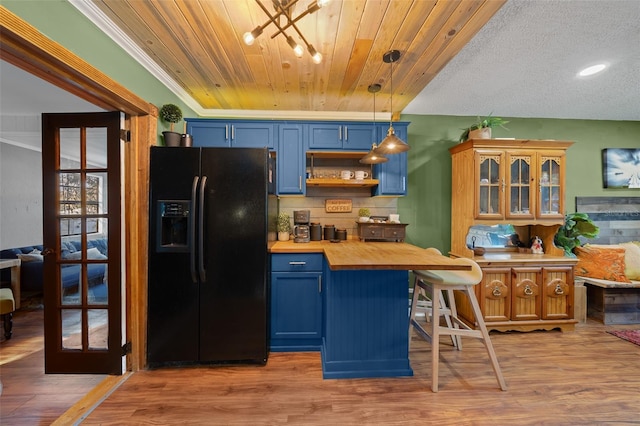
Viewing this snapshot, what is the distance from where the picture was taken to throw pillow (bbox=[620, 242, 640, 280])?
116 inches

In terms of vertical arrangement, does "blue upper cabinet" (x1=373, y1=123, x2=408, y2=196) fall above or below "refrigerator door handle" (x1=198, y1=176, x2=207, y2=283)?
above

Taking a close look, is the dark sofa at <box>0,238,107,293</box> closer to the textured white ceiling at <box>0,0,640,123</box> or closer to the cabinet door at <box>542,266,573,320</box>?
the textured white ceiling at <box>0,0,640,123</box>

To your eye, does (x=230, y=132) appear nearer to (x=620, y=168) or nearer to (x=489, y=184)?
(x=489, y=184)

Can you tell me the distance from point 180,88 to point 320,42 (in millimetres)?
1649

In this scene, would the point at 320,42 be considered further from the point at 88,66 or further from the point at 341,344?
the point at 341,344

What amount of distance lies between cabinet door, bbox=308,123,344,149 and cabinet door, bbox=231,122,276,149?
17.9 inches

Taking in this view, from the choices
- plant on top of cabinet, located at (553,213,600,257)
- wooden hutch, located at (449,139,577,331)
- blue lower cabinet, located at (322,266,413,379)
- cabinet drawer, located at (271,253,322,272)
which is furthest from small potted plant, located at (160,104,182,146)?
plant on top of cabinet, located at (553,213,600,257)

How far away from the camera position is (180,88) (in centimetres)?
261

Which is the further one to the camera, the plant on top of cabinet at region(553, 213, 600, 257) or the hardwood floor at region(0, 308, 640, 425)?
the plant on top of cabinet at region(553, 213, 600, 257)

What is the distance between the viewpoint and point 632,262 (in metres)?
2.99

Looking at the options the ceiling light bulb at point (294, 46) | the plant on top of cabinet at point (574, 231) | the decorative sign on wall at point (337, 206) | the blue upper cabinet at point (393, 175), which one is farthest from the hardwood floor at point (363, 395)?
the ceiling light bulb at point (294, 46)

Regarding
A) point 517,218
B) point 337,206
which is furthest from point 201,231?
point 517,218

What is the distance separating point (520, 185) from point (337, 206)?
2.13 m

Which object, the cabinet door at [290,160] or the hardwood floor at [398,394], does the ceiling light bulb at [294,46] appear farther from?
the hardwood floor at [398,394]
